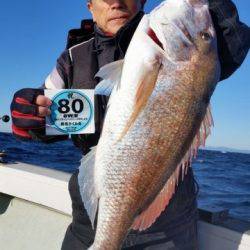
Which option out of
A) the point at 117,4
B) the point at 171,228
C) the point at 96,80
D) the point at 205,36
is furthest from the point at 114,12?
the point at 171,228

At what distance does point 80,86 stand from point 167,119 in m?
0.79

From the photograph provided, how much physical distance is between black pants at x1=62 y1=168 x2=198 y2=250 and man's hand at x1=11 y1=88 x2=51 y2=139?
0.47 metres

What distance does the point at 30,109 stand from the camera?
227cm

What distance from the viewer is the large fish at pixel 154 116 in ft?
6.29

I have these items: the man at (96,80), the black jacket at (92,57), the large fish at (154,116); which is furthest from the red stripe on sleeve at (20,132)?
the large fish at (154,116)

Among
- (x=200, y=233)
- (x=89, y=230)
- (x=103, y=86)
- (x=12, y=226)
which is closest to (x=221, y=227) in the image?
(x=200, y=233)

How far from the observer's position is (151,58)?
6.30 ft

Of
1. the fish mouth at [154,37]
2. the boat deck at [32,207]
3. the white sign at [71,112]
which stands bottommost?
the boat deck at [32,207]

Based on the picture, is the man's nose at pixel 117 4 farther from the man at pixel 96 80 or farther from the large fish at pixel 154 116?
the large fish at pixel 154 116

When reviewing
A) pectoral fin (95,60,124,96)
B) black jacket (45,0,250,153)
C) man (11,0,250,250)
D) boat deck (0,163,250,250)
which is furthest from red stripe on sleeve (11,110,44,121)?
boat deck (0,163,250,250)

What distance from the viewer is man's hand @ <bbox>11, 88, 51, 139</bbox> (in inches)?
89.4

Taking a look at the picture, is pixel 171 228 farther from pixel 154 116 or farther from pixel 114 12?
pixel 114 12

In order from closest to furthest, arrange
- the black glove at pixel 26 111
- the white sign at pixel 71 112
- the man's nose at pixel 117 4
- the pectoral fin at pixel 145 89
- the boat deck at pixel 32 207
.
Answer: the pectoral fin at pixel 145 89, the black glove at pixel 26 111, the white sign at pixel 71 112, the man's nose at pixel 117 4, the boat deck at pixel 32 207

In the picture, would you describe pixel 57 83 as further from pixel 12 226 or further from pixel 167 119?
pixel 12 226
